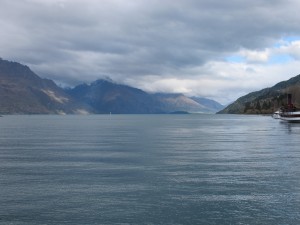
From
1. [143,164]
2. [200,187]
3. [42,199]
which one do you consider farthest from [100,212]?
[143,164]

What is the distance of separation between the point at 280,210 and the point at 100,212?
18.2 metres

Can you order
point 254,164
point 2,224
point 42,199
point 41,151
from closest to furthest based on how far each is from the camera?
point 2,224 → point 42,199 → point 254,164 → point 41,151

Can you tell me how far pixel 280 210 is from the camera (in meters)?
40.8

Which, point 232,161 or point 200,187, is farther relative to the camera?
point 232,161

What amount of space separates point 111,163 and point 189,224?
3932 centimetres

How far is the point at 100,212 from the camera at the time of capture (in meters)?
40.2

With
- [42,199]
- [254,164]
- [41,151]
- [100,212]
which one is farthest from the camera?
[41,151]

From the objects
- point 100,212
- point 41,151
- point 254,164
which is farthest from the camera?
point 41,151

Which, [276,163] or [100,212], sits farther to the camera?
[276,163]

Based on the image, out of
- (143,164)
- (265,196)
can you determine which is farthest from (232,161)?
(265,196)

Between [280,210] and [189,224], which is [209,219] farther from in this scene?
[280,210]

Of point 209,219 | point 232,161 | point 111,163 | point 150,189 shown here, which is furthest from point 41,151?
point 209,219

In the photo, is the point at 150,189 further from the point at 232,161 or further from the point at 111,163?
the point at 232,161

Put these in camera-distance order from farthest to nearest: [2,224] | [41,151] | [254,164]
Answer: [41,151] → [254,164] → [2,224]
